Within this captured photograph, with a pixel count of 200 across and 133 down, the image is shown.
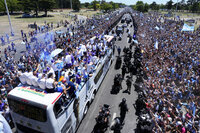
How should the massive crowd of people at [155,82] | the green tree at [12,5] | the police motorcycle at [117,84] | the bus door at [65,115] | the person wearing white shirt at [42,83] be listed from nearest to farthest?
the bus door at [65,115] → the person wearing white shirt at [42,83] → the massive crowd of people at [155,82] → the police motorcycle at [117,84] → the green tree at [12,5]

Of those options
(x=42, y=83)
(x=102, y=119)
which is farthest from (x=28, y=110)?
(x=102, y=119)

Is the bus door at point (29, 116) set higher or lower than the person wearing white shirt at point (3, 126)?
lower

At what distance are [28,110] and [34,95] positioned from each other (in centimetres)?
57

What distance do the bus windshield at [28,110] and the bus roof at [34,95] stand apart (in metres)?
0.25

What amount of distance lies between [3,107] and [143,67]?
35.0 ft

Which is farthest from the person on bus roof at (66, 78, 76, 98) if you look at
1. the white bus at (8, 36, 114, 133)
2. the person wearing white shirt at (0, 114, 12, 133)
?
the person wearing white shirt at (0, 114, 12, 133)

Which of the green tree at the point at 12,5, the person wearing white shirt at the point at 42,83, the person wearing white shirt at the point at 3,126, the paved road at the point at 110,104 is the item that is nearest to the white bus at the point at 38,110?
the person wearing white shirt at the point at 42,83

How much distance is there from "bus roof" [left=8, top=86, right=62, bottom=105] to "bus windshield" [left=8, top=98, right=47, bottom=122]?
9.8 inches

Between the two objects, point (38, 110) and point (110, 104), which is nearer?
point (38, 110)

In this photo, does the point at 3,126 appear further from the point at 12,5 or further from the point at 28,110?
the point at 12,5

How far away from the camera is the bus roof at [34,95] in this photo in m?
5.14

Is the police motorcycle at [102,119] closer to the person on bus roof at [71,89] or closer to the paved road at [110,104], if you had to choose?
the paved road at [110,104]

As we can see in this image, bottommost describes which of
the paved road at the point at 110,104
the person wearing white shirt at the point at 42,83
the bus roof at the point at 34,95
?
the paved road at the point at 110,104

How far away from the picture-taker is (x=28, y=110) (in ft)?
17.3
